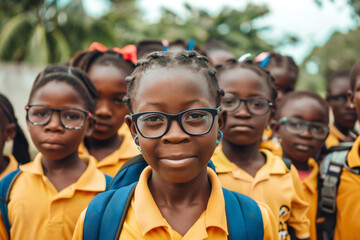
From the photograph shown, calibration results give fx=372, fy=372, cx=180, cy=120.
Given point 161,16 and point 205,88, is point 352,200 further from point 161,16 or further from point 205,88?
point 161,16

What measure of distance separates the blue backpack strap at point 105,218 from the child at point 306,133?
1777 millimetres

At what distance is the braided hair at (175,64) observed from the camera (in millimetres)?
1651

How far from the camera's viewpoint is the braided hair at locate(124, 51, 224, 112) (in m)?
1.65

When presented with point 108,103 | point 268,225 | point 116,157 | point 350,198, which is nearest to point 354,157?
point 350,198

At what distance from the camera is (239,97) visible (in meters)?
2.51

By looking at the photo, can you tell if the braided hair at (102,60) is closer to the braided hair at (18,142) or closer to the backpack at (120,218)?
the braided hair at (18,142)

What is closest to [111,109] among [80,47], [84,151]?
[84,151]

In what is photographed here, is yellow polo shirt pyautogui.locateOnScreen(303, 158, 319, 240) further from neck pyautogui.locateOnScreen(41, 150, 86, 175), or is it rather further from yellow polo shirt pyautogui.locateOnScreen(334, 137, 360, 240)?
neck pyautogui.locateOnScreen(41, 150, 86, 175)

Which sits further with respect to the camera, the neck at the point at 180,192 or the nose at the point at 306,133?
the nose at the point at 306,133

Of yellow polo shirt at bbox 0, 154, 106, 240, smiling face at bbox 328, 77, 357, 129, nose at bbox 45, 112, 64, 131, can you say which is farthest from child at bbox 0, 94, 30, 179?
smiling face at bbox 328, 77, 357, 129

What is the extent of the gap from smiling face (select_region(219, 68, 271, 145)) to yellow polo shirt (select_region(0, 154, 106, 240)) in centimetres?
92

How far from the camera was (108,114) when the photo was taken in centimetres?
286

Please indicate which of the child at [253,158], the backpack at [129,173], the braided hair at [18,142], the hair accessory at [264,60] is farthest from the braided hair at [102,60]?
the backpack at [129,173]

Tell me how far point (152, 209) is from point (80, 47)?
522 inches
